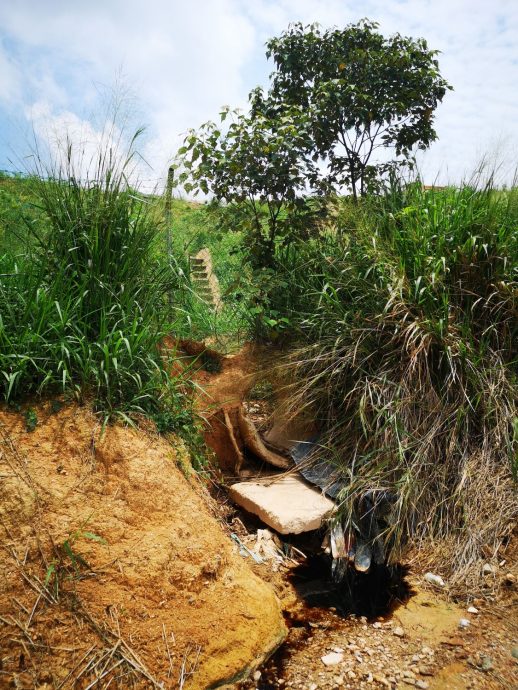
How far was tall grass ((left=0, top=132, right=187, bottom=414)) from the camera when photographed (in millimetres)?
2996

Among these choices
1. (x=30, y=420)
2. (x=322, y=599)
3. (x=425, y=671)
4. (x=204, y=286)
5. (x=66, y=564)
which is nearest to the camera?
(x=66, y=564)

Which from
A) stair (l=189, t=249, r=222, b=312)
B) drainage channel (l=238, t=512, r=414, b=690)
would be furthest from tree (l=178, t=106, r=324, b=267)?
drainage channel (l=238, t=512, r=414, b=690)

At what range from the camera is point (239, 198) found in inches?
202

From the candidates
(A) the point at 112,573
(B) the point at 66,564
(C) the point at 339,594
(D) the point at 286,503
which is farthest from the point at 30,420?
(C) the point at 339,594

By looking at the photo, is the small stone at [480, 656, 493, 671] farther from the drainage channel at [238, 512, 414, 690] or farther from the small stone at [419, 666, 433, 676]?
the drainage channel at [238, 512, 414, 690]

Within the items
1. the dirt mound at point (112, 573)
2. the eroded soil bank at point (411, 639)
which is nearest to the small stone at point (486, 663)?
the eroded soil bank at point (411, 639)

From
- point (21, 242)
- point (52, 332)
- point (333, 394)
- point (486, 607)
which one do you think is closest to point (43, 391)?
point (52, 332)

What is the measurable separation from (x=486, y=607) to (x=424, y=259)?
2269mm

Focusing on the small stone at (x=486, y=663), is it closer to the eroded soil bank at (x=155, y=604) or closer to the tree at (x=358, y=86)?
the eroded soil bank at (x=155, y=604)

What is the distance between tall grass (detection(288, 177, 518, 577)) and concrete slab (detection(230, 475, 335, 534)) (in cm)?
19

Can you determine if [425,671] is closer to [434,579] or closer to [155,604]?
[434,579]

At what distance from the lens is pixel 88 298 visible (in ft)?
10.7

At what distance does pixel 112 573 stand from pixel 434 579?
1.88m

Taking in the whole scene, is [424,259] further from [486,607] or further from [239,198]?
[486,607]
